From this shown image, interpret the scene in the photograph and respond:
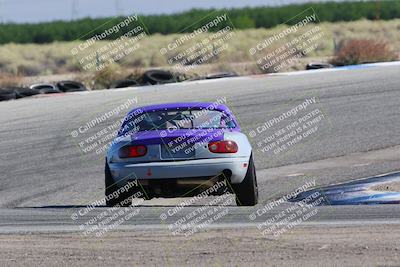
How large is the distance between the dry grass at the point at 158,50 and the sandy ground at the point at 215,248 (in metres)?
26.4

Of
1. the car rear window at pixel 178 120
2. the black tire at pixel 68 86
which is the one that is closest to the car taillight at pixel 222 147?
the car rear window at pixel 178 120

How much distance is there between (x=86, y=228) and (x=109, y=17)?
188 ft

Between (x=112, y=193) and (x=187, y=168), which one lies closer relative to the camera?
(x=187, y=168)

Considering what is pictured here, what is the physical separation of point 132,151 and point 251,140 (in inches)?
315

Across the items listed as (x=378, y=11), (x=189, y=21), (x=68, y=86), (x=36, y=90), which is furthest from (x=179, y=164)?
(x=189, y=21)

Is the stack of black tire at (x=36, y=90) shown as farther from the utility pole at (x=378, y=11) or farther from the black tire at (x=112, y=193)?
the utility pole at (x=378, y=11)

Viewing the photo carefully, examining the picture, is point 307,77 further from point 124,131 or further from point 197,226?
point 197,226

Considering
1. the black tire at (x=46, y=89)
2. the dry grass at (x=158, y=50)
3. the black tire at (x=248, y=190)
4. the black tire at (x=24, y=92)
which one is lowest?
the dry grass at (x=158, y=50)

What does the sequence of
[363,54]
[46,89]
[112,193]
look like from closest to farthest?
[112,193] < [46,89] < [363,54]

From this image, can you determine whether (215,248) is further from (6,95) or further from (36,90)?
(36,90)

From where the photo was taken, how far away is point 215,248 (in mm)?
7895

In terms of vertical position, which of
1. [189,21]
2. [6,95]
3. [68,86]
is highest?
[6,95]

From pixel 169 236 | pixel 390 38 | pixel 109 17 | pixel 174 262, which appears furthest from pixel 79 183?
pixel 109 17

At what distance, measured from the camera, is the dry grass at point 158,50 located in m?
43.3
